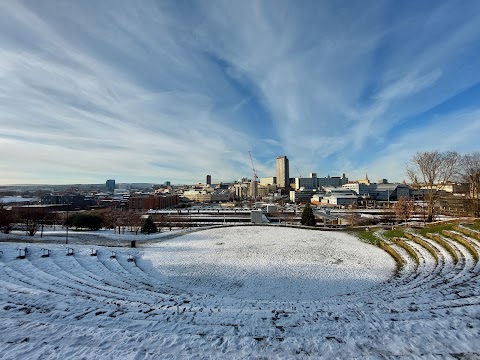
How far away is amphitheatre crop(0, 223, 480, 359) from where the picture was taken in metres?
6.10

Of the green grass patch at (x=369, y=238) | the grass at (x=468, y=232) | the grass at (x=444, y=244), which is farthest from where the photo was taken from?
the green grass patch at (x=369, y=238)

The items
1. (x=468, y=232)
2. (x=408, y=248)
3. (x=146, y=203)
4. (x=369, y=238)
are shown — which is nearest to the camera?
(x=468, y=232)

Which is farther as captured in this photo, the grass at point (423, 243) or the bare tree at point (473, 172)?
the bare tree at point (473, 172)

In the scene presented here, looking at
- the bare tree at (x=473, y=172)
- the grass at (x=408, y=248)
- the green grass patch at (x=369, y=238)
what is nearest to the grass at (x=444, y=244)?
the grass at (x=408, y=248)

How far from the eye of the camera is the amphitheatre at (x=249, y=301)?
6.10 meters

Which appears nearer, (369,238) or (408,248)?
(408,248)

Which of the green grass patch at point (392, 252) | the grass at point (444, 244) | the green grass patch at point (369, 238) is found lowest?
the green grass patch at point (392, 252)

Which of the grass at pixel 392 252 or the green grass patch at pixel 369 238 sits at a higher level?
the green grass patch at pixel 369 238

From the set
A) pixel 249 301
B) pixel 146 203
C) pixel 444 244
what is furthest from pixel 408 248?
pixel 146 203

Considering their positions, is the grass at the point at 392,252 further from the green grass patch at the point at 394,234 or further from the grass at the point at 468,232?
the grass at the point at 468,232

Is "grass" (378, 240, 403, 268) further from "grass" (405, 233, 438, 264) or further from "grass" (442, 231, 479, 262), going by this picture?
"grass" (442, 231, 479, 262)

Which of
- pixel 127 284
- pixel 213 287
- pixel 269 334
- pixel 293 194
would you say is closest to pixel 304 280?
pixel 213 287

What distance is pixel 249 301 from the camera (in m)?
11.6

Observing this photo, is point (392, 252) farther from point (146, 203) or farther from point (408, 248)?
point (146, 203)
